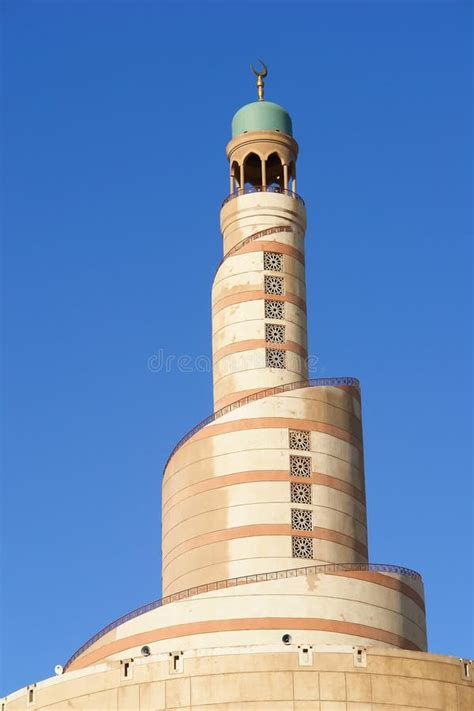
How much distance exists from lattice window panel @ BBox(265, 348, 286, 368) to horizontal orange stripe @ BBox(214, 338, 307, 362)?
0.20m

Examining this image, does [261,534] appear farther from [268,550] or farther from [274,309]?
[274,309]

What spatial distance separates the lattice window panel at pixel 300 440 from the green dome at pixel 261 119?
15.4 meters

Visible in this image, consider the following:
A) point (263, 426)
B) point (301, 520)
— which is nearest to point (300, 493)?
point (301, 520)

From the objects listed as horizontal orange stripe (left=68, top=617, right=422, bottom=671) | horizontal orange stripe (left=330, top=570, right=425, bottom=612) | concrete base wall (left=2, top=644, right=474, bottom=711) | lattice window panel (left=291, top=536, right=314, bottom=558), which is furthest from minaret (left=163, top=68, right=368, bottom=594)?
concrete base wall (left=2, top=644, right=474, bottom=711)

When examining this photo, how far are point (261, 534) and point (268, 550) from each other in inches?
26.3

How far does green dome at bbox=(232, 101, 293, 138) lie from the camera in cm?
6969

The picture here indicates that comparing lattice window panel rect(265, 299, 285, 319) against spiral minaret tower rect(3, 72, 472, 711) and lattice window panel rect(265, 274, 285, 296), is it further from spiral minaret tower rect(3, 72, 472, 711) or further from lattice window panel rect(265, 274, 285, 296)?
lattice window panel rect(265, 274, 285, 296)

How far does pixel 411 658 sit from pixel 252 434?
36.4ft

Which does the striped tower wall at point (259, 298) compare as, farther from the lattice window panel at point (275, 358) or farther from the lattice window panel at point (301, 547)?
the lattice window panel at point (301, 547)

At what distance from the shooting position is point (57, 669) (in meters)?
56.8

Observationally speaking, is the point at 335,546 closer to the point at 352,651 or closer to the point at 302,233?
the point at 352,651

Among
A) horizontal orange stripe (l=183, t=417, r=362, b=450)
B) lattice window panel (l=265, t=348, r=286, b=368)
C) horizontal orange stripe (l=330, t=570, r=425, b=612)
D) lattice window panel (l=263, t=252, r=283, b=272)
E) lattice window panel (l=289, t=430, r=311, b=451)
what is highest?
lattice window panel (l=263, t=252, r=283, b=272)

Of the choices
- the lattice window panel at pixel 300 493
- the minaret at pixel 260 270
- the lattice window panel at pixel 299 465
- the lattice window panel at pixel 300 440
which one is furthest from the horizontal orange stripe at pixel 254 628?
the minaret at pixel 260 270

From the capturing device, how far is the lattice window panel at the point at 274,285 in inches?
2576
